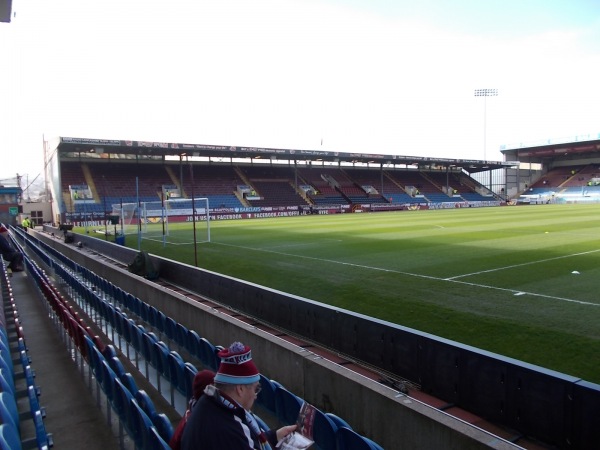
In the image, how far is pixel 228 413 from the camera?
210 cm

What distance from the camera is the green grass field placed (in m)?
7.25

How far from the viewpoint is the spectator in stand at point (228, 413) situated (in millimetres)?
2051

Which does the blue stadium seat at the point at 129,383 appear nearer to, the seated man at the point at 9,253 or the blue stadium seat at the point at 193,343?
the blue stadium seat at the point at 193,343

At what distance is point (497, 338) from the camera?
23.6 feet

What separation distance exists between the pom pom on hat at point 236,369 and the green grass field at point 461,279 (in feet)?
17.1

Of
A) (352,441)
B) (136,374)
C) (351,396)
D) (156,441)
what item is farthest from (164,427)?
(136,374)

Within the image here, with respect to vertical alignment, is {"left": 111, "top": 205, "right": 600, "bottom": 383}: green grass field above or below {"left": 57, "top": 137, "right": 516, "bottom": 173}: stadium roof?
below

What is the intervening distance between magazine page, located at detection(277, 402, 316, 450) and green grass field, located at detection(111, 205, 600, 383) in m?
4.79

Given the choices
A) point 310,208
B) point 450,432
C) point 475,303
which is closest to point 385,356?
point 450,432

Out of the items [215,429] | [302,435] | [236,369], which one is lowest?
[302,435]

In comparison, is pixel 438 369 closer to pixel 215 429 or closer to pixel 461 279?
pixel 215 429

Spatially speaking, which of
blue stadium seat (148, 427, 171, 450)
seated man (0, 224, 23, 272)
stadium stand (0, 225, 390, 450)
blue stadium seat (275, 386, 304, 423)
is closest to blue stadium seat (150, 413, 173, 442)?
stadium stand (0, 225, 390, 450)

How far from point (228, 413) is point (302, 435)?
0.59 m

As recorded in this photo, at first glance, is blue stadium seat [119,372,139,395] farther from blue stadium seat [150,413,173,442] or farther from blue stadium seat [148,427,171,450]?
blue stadium seat [148,427,171,450]
